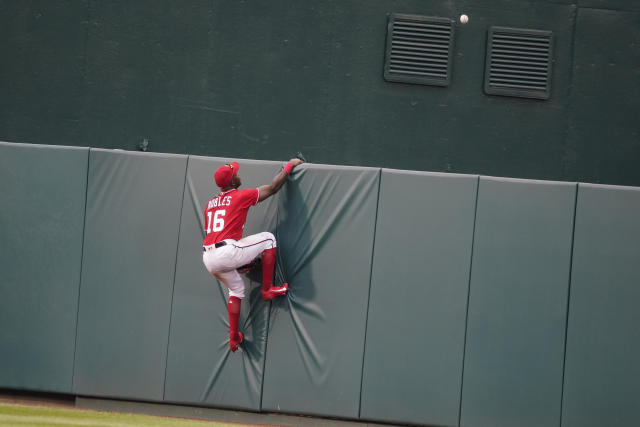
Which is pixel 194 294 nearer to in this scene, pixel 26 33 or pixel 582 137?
pixel 26 33

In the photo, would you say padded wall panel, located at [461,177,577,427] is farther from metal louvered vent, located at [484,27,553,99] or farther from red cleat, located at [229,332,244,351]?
metal louvered vent, located at [484,27,553,99]

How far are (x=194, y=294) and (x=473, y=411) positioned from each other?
3149mm

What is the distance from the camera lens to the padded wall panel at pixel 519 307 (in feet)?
22.0

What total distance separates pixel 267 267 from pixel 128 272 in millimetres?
1566

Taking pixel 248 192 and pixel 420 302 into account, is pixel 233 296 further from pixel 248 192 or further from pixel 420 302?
pixel 420 302

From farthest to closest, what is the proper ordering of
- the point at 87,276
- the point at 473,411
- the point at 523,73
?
the point at 523,73 → the point at 87,276 → the point at 473,411

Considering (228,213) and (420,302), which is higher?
(228,213)

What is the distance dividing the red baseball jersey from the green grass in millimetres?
1871

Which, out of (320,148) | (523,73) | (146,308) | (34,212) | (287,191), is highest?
(523,73)

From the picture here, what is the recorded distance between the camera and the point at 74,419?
6746mm

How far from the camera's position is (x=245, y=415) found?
7.06 meters

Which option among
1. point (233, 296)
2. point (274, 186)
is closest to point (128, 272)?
point (233, 296)

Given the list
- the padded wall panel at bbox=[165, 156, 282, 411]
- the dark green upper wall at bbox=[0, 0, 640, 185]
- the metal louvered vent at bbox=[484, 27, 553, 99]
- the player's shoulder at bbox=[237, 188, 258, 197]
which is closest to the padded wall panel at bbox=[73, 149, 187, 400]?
the padded wall panel at bbox=[165, 156, 282, 411]

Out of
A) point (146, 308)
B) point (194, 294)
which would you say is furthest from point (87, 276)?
point (194, 294)
